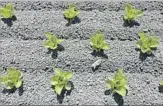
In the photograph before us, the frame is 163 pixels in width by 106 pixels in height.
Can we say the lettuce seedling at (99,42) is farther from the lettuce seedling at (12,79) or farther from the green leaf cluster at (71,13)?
the lettuce seedling at (12,79)

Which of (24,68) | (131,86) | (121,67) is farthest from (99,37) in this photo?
(24,68)

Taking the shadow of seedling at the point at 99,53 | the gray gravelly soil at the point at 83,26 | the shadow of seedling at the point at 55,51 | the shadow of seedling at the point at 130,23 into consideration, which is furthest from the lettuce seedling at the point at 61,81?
the shadow of seedling at the point at 130,23

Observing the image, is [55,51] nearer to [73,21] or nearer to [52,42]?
[52,42]

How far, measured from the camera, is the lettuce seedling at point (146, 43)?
3495 mm

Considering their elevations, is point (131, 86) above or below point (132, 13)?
below

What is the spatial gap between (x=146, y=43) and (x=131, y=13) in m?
0.42

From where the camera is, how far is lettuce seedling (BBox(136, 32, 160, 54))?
11.5 ft

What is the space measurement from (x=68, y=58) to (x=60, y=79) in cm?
33

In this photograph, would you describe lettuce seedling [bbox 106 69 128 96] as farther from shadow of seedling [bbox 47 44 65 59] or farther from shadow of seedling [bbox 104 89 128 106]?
shadow of seedling [bbox 47 44 65 59]

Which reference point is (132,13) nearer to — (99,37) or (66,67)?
(99,37)

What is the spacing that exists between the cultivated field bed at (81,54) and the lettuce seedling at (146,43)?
67 mm

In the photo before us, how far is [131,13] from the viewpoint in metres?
3.75

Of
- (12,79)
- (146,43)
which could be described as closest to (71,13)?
(146,43)

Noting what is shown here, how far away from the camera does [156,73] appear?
11.2ft
